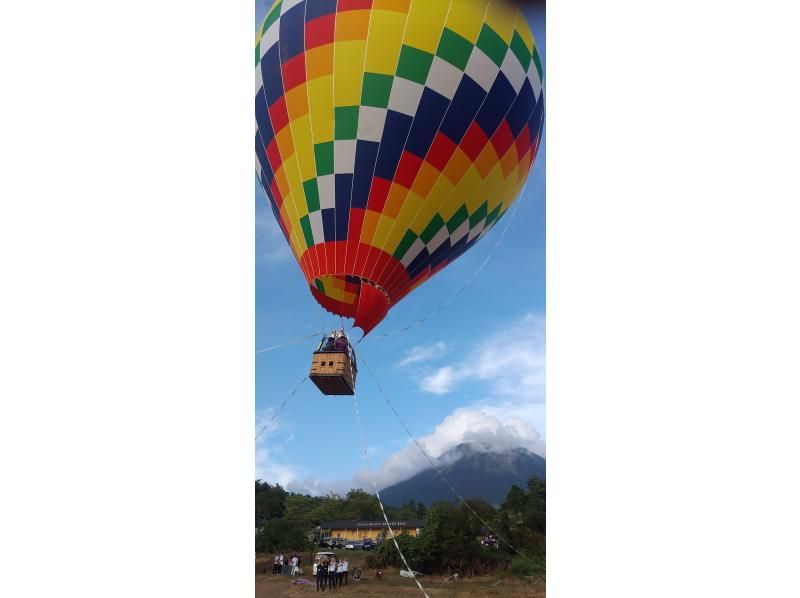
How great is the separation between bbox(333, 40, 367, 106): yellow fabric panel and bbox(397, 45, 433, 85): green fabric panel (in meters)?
0.27

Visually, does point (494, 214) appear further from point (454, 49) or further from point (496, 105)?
point (454, 49)

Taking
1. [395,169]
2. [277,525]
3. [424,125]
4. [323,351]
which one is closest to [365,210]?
[395,169]

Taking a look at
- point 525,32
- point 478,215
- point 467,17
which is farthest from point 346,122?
point 525,32

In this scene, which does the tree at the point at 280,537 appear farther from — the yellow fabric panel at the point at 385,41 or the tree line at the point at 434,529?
the yellow fabric panel at the point at 385,41

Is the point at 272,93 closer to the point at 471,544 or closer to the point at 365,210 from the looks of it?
the point at 365,210

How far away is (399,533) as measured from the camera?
5.02m

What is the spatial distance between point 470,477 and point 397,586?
7.60ft

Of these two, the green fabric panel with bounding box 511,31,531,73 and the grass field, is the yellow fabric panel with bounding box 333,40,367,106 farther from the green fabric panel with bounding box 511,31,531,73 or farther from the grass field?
the grass field

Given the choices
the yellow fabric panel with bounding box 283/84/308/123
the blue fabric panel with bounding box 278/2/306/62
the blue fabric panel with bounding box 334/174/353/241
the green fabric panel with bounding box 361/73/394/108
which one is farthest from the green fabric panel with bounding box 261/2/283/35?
the blue fabric panel with bounding box 334/174/353/241

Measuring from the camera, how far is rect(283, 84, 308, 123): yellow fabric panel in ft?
16.7

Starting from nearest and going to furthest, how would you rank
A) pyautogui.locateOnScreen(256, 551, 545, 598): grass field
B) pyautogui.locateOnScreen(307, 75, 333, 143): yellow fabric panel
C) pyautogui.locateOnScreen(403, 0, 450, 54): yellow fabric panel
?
1. pyautogui.locateOnScreen(256, 551, 545, 598): grass field
2. pyautogui.locateOnScreen(403, 0, 450, 54): yellow fabric panel
3. pyautogui.locateOnScreen(307, 75, 333, 143): yellow fabric panel

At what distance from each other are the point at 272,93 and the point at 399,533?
3378 millimetres

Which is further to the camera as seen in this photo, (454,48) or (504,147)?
(504,147)

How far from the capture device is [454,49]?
4.95 meters
